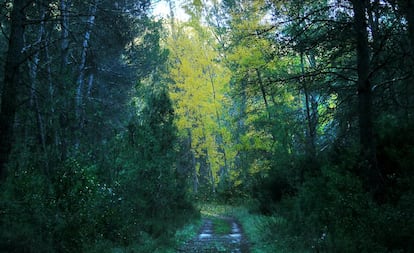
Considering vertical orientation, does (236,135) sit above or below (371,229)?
above

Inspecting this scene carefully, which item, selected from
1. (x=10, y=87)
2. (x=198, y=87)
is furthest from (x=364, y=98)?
(x=198, y=87)

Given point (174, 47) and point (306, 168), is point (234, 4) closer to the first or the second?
point (174, 47)

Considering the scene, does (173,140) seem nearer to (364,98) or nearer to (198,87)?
(364,98)

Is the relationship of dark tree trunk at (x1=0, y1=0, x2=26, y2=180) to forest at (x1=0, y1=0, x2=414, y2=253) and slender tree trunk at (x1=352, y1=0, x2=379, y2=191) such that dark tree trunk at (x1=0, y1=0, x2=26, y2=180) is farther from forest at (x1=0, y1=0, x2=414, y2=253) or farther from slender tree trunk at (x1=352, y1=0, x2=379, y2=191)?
slender tree trunk at (x1=352, y1=0, x2=379, y2=191)

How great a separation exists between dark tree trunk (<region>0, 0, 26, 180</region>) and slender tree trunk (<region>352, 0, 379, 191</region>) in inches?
267

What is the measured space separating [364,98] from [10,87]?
23.3ft

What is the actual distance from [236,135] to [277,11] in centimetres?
1819

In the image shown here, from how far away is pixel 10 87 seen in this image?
6.50 meters

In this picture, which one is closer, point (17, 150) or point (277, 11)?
point (17, 150)

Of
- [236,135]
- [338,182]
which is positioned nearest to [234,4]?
[236,135]

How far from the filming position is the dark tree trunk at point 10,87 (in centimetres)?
642

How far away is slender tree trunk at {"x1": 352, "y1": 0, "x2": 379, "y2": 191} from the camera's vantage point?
8.16 metres

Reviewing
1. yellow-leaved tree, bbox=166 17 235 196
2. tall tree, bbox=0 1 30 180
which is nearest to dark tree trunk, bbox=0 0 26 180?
tall tree, bbox=0 1 30 180

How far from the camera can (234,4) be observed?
885 inches
